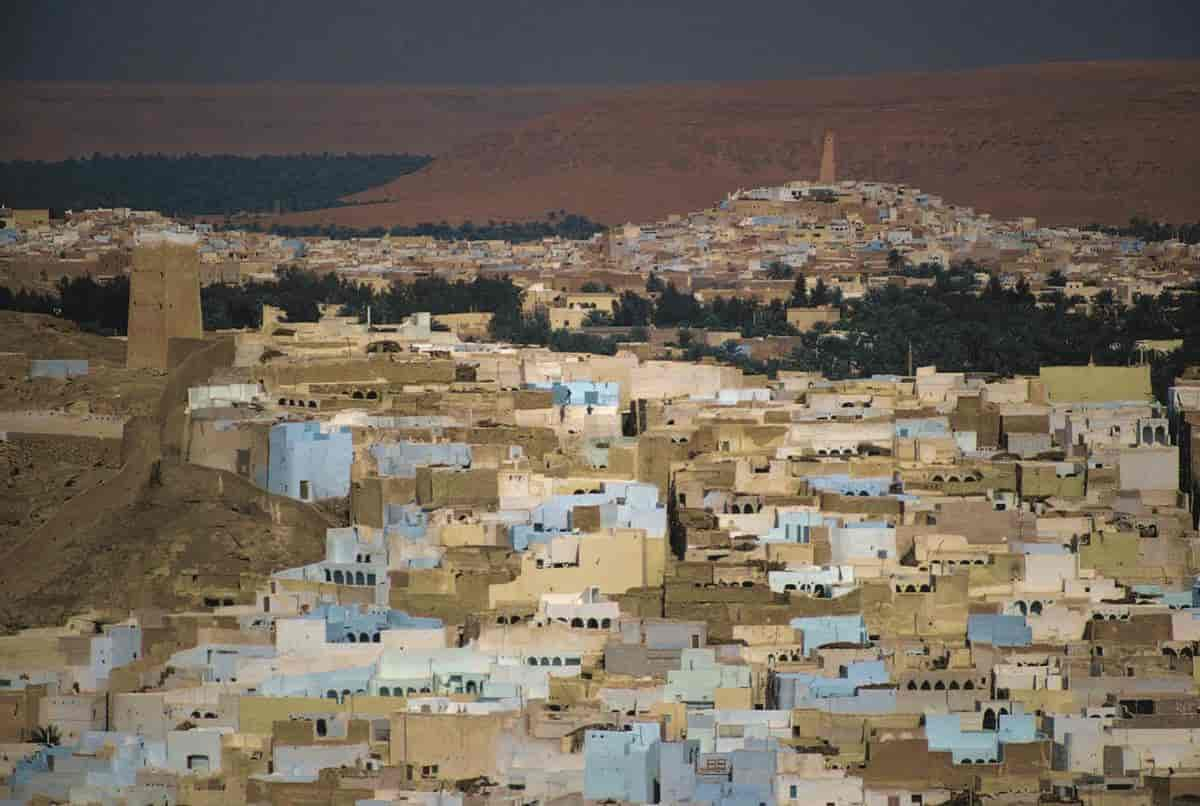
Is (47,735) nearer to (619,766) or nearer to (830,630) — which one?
(619,766)

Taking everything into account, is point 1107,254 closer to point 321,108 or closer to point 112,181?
point 112,181

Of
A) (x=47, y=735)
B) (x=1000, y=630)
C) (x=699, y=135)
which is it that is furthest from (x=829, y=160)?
(x=47, y=735)

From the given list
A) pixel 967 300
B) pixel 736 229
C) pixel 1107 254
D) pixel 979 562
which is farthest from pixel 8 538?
pixel 736 229

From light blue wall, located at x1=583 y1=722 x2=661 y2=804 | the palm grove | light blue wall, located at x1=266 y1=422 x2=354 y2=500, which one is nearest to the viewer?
light blue wall, located at x1=583 y1=722 x2=661 y2=804

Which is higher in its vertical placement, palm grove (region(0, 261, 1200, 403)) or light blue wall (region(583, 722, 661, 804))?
palm grove (region(0, 261, 1200, 403))

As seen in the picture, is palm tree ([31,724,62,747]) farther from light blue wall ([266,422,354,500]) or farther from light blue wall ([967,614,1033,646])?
light blue wall ([266,422,354,500])

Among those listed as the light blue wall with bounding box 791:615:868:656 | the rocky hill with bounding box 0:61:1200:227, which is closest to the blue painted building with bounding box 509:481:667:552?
the light blue wall with bounding box 791:615:868:656
